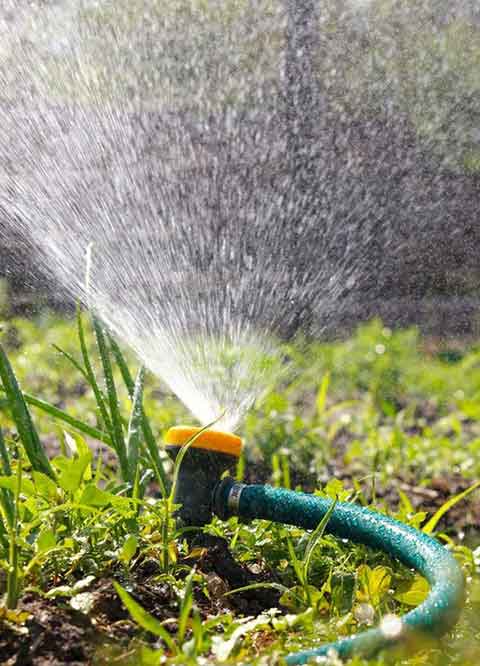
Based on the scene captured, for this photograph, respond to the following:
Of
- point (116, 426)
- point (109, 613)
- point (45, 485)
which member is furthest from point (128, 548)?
point (116, 426)

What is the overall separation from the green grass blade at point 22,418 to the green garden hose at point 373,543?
322mm

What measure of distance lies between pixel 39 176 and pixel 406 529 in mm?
2141

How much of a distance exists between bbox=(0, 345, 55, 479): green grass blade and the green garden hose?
1.06 feet

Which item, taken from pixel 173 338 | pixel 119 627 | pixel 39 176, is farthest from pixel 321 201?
pixel 119 627

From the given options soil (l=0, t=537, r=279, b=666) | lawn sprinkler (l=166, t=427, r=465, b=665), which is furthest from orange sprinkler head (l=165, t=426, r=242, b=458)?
soil (l=0, t=537, r=279, b=666)

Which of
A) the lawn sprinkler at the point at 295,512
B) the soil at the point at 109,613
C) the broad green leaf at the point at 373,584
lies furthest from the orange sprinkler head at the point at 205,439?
the broad green leaf at the point at 373,584

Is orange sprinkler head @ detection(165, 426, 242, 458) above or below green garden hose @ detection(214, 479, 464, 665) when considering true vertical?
above

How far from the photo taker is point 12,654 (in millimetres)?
1178

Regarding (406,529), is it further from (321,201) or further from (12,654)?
(321,201)

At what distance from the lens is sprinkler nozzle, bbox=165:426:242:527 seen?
1561 millimetres

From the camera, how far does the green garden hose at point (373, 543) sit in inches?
44.0

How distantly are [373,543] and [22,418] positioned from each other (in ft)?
2.08

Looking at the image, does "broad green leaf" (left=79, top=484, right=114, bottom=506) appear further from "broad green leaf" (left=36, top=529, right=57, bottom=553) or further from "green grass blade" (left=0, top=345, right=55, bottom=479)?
"green grass blade" (left=0, top=345, right=55, bottom=479)

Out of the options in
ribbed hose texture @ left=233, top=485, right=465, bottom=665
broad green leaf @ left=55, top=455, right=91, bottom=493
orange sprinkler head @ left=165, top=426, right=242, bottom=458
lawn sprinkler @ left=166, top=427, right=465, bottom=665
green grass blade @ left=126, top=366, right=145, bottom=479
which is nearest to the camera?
ribbed hose texture @ left=233, top=485, right=465, bottom=665
